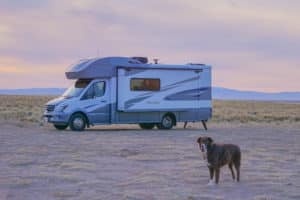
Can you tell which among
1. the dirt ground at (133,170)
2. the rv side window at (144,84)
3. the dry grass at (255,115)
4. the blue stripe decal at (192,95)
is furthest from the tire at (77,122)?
the dry grass at (255,115)

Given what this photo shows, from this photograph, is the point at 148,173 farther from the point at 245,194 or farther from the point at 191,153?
the point at 191,153

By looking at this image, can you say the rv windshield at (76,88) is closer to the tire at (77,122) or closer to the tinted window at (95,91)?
the tinted window at (95,91)

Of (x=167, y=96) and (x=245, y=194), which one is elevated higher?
(x=167, y=96)

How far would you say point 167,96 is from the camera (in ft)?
95.0

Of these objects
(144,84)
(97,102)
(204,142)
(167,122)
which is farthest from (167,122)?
(204,142)

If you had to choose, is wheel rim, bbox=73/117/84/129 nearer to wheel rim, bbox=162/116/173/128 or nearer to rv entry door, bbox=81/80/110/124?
rv entry door, bbox=81/80/110/124

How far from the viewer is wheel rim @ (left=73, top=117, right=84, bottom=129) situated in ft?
87.1

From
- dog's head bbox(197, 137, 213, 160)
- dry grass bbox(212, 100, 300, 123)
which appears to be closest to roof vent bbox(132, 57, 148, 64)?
dry grass bbox(212, 100, 300, 123)

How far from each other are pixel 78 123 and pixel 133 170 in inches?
511

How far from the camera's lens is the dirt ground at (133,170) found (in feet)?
36.1

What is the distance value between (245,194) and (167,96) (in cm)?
1799

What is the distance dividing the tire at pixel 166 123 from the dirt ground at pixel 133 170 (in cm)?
702

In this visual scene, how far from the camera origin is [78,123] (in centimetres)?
2662

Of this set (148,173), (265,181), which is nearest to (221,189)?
(265,181)
